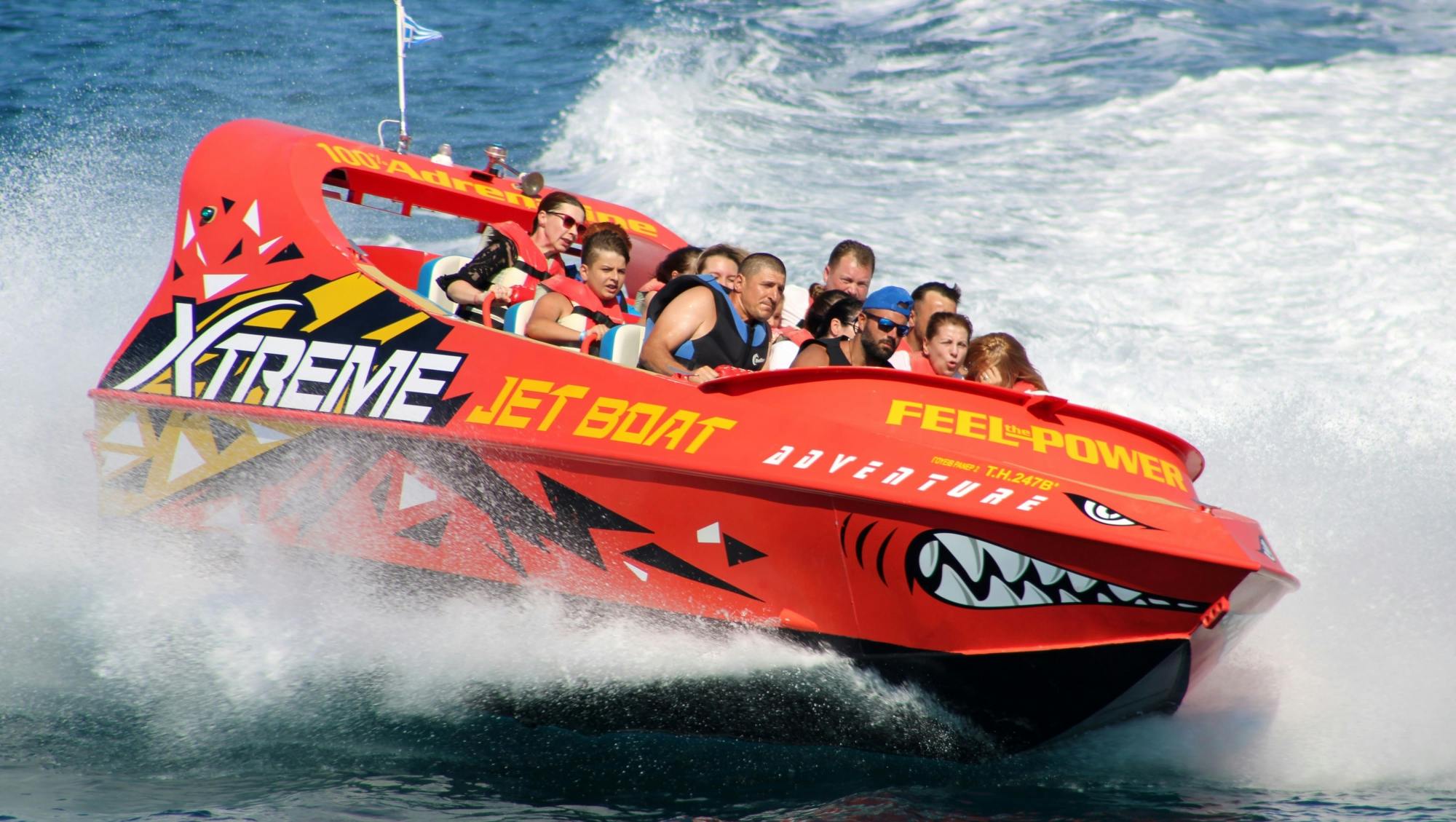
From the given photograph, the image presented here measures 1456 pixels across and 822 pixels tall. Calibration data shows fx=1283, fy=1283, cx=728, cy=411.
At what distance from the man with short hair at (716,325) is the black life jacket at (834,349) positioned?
0.22m

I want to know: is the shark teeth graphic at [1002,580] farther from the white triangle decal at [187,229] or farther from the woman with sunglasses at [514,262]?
the white triangle decal at [187,229]

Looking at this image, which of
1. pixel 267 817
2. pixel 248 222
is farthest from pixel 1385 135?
pixel 267 817

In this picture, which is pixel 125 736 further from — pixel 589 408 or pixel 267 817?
pixel 589 408

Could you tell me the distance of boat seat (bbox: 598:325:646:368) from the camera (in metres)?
4.36

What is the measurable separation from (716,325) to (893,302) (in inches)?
24.1

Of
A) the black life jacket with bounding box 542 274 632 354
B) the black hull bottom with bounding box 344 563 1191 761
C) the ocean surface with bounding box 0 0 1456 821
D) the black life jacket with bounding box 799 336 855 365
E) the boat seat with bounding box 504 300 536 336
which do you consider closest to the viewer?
the black hull bottom with bounding box 344 563 1191 761

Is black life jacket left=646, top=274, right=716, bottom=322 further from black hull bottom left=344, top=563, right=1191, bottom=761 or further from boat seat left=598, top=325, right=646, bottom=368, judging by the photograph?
black hull bottom left=344, top=563, right=1191, bottom=761

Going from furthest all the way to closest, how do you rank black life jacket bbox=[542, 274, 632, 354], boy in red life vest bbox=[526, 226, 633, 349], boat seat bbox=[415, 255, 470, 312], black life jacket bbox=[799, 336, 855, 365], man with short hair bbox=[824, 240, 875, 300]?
man with short hair bbox=[824, 240, 875, 300]
boat seat bbox=[415, 255, 470, 312]
black life jacket bbox=[542, 274, 632, 354]
boy in red life vest bbox=[526, 226, 633, 349]
black life jacket bbox=[799, 336, 855, 365]

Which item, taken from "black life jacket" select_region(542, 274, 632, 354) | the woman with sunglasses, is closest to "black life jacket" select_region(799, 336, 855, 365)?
"black life jacket" select_region(542, 274, 632, 354)

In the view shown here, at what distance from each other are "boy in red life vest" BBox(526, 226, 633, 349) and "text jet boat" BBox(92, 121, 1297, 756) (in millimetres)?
384

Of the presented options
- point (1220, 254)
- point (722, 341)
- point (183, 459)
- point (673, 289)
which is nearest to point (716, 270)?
point (673, 289)

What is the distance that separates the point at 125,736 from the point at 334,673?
694 mm

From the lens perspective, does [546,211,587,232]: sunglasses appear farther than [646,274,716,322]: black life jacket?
Yes

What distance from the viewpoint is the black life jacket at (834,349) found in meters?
4.35
